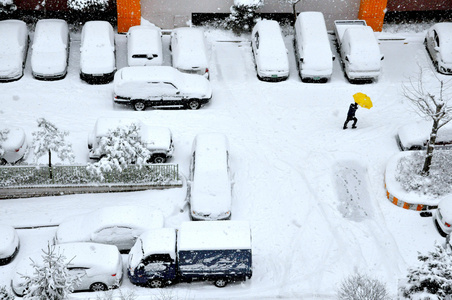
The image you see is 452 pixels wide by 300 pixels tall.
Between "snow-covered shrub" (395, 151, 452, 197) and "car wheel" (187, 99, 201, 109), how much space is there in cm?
841

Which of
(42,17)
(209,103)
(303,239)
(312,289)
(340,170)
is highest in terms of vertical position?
(42,17)

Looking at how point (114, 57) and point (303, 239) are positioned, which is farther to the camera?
point (114, 57)

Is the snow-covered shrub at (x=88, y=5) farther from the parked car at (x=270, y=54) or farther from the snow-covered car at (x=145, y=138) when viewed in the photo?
the snow-covered car at (x=145, y=138)

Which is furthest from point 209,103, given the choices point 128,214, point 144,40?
point 128,214

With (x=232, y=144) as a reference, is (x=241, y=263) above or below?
below

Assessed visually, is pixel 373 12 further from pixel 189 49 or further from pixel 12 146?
pixel 12 146

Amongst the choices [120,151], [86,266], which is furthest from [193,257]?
[120,151]

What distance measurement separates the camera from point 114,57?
87.4ft

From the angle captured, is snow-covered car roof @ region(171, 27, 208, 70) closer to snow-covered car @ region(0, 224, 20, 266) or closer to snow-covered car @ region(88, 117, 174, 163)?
snow-covered car @ region(88, 117, 174, 163)

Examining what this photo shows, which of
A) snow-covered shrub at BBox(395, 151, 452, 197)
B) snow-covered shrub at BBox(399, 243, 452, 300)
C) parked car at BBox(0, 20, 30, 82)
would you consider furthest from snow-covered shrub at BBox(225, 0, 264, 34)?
snow-covered shrub at BBox(399, 243, 452, 300)

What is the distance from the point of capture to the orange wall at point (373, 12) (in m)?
29.6

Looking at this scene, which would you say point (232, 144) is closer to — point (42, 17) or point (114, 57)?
point (114, 57)

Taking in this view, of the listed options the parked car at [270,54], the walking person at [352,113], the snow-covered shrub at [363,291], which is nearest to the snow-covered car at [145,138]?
the parked car at [270,54]

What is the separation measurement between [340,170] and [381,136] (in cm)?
279
